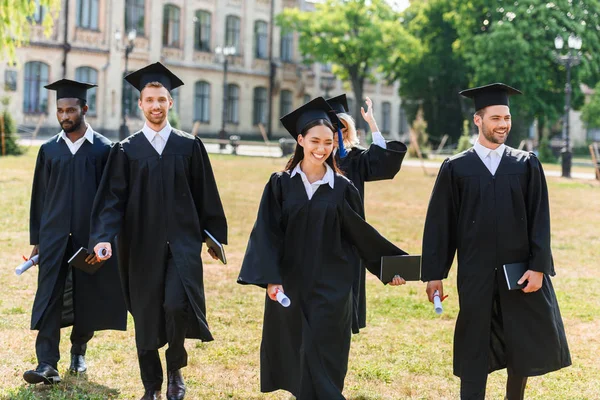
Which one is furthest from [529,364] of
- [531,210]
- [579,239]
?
[579,239]

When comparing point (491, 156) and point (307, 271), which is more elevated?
point (491, 156)

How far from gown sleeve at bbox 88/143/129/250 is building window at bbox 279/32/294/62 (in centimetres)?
5234

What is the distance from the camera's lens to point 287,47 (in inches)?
2280

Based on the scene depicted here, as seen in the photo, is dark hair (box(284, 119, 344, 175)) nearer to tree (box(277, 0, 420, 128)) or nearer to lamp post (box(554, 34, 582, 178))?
lamp post (box(554, 34, 582, 178))

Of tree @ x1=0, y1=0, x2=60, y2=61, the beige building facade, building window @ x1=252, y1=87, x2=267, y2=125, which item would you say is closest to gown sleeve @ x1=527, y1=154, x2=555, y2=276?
tree @ x1=0, y1=0, x2=60, y2=61

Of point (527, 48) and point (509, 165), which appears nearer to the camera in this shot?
point (509, 165)

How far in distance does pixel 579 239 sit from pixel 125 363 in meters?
10.9

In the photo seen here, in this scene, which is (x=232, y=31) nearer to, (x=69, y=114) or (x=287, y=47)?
(x=287, y=47)

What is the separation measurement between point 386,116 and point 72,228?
59.0 metres

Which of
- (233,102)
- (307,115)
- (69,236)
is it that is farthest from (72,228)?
(233,102)

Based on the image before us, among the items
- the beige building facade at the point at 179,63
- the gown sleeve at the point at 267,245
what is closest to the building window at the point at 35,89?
the beige building facade at the point at 179,63

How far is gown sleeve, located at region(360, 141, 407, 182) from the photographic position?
6.81m

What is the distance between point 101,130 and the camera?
153 ft

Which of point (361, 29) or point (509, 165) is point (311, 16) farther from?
point (509, 165)
